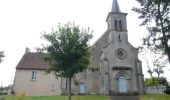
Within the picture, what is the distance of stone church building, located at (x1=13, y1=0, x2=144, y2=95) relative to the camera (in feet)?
120

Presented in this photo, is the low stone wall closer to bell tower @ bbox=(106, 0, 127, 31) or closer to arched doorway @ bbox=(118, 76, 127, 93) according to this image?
arched doorway @ bbox=(118, 76, 127, 93)

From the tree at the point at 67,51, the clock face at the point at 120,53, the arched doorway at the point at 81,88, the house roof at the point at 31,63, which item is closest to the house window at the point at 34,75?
the house roof at the point at 31,63

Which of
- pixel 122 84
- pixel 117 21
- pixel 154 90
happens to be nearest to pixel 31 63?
pixel 122 84

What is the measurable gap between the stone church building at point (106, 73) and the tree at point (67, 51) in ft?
48.8

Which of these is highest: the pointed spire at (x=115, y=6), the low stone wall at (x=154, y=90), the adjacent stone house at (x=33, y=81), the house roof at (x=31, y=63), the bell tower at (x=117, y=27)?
the pointed spire at (x=115, y=6)

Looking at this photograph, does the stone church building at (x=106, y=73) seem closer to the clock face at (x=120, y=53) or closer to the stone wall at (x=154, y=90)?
the clock face at (x=120, y=53)

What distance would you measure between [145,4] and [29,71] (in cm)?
2253

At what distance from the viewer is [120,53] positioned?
38.5 meters

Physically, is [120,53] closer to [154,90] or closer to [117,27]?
[117,27]

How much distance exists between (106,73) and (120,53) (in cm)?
487

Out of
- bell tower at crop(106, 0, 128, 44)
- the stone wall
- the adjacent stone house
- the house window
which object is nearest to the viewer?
the adjacent stone house

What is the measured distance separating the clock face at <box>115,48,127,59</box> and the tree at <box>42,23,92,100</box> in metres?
16.9

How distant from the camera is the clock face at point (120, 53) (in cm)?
3819

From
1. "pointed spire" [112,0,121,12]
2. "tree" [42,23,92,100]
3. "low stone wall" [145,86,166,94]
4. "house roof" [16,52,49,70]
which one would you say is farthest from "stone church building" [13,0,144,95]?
"tree" [42,23,92,100]
